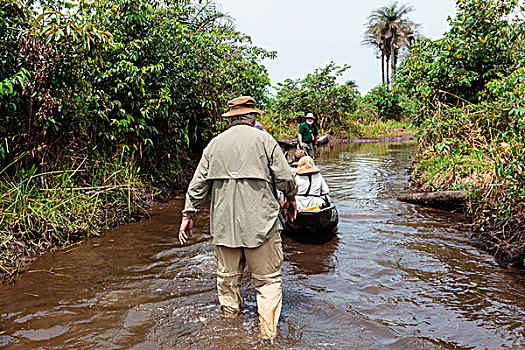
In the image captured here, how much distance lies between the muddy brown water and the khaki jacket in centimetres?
95

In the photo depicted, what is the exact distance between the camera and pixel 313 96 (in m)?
27.7

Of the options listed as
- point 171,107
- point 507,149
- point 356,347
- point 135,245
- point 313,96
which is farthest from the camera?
point 313,96

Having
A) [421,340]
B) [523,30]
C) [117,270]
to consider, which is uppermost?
[523,30]

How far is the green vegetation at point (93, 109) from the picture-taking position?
535cm

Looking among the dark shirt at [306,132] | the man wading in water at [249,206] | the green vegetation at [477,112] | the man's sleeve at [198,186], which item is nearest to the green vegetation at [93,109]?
the dark shirt at [306,132]

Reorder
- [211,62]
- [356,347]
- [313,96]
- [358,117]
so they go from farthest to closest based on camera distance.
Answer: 1. [358,117]
2. [313,96]
3. [211,62]
4. [356,347]

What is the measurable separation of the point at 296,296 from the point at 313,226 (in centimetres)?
178

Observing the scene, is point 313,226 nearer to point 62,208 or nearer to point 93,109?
point 62,208

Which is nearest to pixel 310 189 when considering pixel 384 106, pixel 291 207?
pixel 291 207

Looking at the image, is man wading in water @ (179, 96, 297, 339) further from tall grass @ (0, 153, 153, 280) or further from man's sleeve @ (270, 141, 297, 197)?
tall grass @ (0, 153, 153, 280)

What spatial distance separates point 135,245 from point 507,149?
220 inches

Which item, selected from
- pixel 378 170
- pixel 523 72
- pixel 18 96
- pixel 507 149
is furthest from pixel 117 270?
pixel 378 170

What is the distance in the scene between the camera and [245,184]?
3318 mm

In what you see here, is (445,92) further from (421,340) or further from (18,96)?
(18,96)
